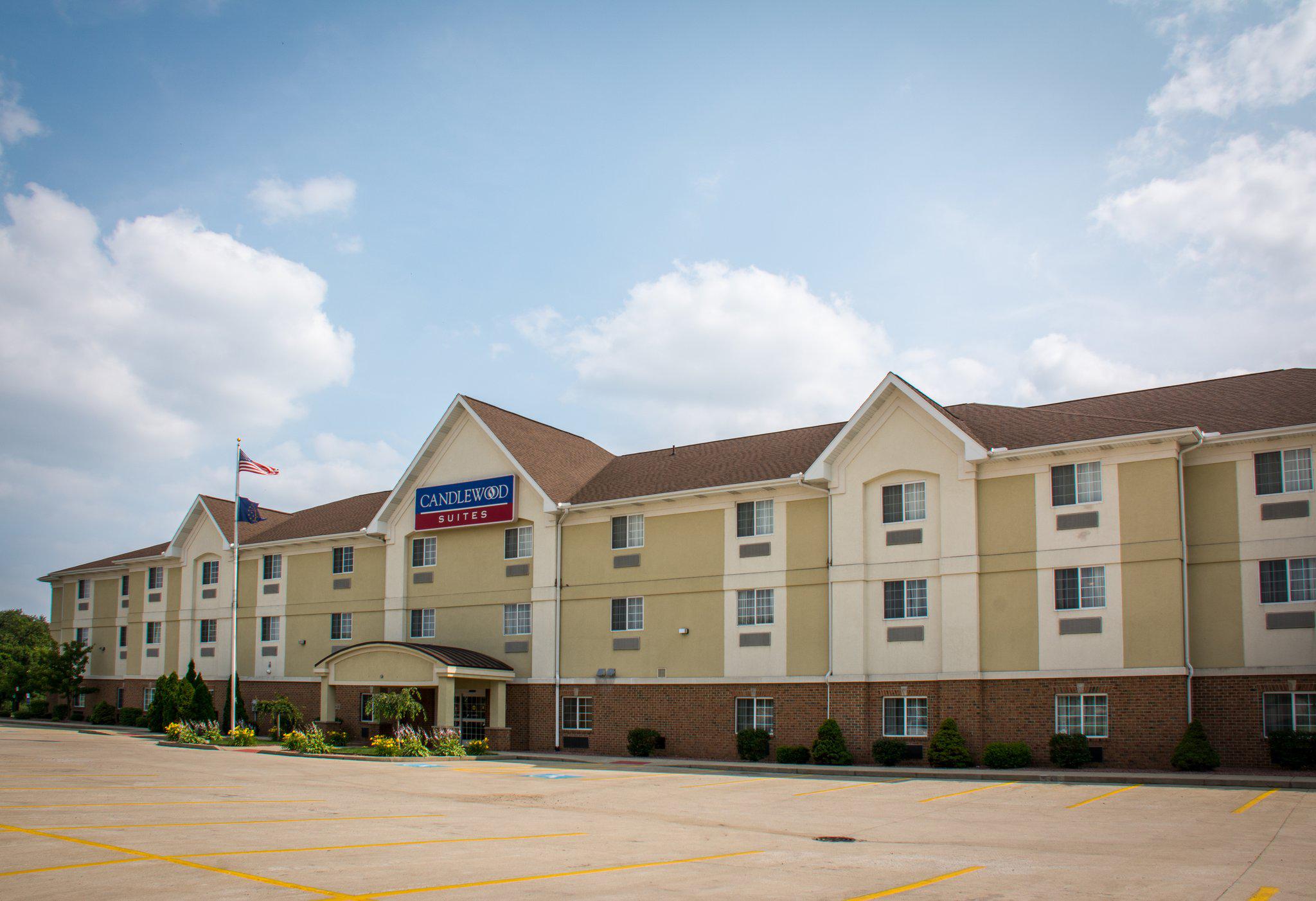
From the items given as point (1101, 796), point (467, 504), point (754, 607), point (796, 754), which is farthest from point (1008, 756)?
point (467, 504)

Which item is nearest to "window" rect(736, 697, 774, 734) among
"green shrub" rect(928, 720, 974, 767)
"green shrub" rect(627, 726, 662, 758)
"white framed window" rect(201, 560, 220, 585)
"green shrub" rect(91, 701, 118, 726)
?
"green shrub" rect(627, 726, 662, 758)

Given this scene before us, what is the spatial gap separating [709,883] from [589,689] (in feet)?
83.8

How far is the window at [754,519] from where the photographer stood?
33.9 meters

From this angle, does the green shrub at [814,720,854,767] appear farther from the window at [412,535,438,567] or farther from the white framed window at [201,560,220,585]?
the white framed window at [201,560,220,585]

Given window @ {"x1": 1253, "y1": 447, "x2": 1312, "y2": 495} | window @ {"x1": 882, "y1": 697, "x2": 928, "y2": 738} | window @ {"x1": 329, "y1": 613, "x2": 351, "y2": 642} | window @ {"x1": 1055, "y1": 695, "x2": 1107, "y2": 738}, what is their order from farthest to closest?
window @ {"x1": 329, "y1": 613, "x2": 351, "y2": 642} < window @ {"x1": 882, "y1": 697, "x2": 928, "y2": 738} < window @ {"x1": 1055, "y1": 695, "x2": 1107, "y2": 738} < window @ {"x1": 1253, "y1": 447, "x2": 1312, "y2": 495}

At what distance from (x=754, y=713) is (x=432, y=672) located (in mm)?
11246

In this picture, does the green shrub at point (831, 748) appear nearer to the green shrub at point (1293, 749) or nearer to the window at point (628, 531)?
the window at point (628, 531)

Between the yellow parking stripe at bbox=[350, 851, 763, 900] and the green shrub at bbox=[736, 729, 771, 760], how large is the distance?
60.5 ft

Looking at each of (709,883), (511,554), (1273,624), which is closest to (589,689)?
(511,554)

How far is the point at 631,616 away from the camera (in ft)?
119

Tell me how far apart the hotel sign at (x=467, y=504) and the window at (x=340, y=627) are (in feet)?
18.6

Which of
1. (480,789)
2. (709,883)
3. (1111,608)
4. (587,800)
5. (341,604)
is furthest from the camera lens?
(341,604)

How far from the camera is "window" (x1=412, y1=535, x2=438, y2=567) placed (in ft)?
135

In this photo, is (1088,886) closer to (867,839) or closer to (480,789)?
(867,839)
